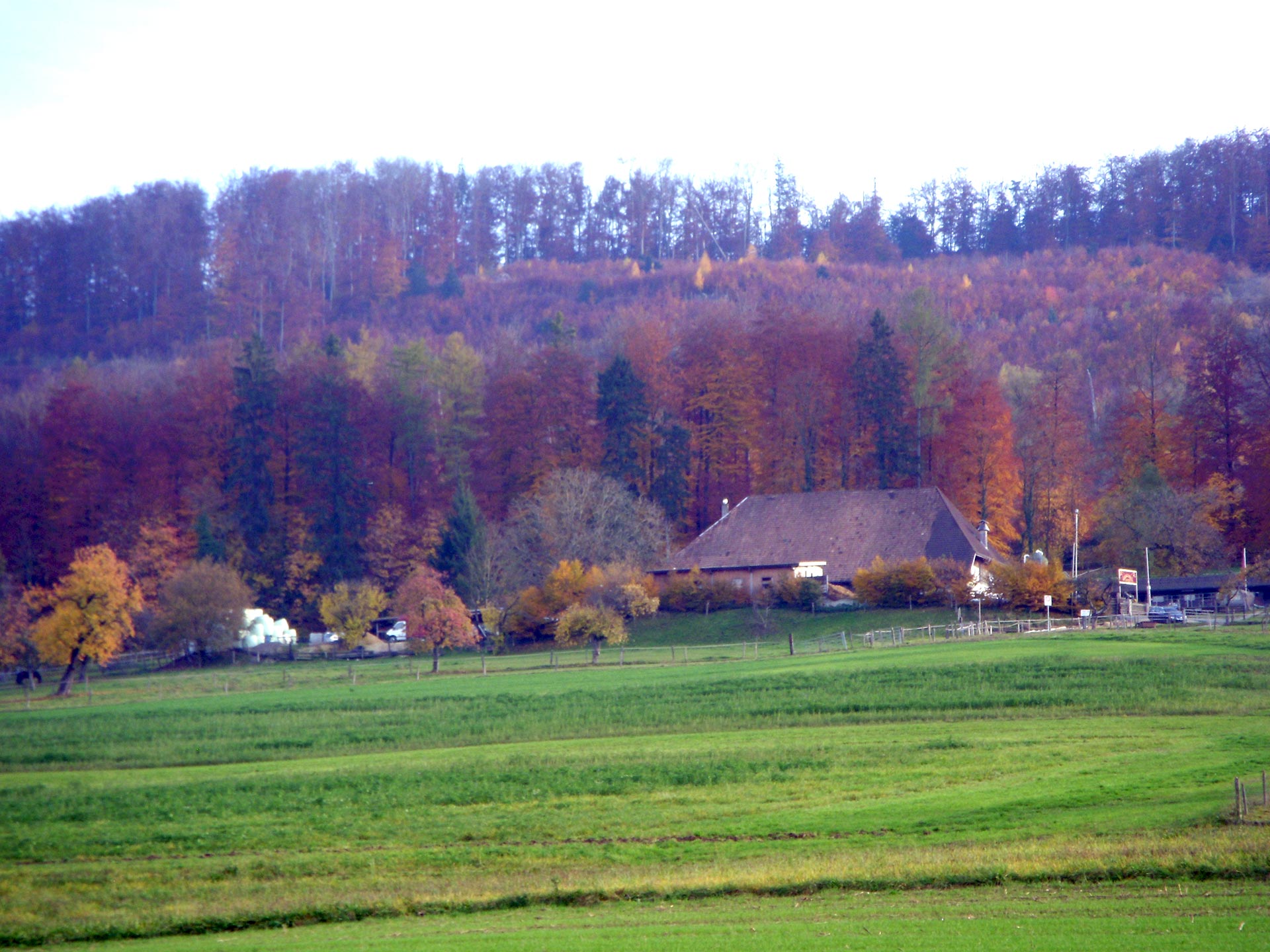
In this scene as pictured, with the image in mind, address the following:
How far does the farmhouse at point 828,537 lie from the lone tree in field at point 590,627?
979 cm

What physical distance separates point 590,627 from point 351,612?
53.0ft

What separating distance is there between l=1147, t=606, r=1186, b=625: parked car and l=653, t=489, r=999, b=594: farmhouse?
31.5 ft

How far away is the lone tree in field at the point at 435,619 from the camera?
55.4 m

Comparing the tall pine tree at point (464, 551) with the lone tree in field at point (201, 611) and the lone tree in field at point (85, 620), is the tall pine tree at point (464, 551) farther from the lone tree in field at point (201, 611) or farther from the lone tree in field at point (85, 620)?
the lone tree in field at point (85, 620)

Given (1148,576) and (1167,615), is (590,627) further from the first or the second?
(1148,576)

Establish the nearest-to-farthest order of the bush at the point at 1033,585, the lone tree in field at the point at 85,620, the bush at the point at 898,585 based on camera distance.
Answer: the lone tree in field at the point at 85,620 < the bush at the point at 1033,585 < the bush at the point at 898,585

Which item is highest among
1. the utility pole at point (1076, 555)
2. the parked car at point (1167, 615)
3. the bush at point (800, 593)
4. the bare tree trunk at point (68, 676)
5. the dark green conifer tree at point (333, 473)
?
the dark green conifer tree at point (333, 473)

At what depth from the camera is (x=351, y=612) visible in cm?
6288

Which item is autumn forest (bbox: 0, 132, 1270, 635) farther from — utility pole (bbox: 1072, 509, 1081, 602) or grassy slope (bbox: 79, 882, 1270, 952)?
grassy slope (bbox: 79, 882, 1270, 952)

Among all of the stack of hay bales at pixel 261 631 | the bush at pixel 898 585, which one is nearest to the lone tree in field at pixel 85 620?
the stack of hay bales at pixel 261 631

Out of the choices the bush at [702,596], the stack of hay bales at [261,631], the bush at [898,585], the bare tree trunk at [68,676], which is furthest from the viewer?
the stack of hay bales at [261,631]

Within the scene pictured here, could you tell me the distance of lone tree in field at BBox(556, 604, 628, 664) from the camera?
54656mm

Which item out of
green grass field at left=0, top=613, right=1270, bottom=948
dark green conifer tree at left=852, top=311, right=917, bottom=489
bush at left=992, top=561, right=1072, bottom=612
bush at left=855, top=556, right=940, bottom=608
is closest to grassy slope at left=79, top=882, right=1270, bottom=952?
green grass field at left=0, top=613, right=1270, bottom=948

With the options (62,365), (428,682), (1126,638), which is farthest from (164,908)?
(62,365)
